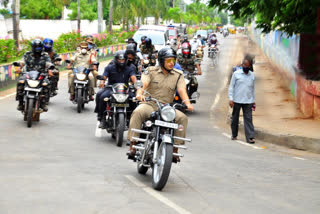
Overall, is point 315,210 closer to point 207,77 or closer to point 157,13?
point 207,77

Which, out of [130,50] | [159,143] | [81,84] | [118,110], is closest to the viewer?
[159,143]

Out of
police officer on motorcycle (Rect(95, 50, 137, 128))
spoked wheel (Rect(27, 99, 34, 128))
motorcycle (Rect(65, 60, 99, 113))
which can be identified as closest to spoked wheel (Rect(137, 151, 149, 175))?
police officer on motorcycle (Rect(95, 50, 137, 128))

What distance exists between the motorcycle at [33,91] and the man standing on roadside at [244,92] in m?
3.80

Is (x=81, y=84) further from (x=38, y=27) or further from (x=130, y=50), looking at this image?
(x=38, y=27)

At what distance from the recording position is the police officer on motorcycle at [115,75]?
40.6ft

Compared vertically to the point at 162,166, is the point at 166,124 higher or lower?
higher

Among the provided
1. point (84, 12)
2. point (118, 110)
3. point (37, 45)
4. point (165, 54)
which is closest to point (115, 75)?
point (118, 110)

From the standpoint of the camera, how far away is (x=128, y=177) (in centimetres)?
869

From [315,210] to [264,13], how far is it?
9.12m

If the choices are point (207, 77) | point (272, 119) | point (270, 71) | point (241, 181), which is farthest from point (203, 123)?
point (270, 71)

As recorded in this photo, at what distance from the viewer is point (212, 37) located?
41562 millimetres

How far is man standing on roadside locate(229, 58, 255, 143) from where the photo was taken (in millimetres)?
13289

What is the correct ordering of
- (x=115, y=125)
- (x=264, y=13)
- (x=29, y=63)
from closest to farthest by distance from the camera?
(x=115, y=125) → (x=29, y=63) → (x=264, y=13)

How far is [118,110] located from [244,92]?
9.59 ft
